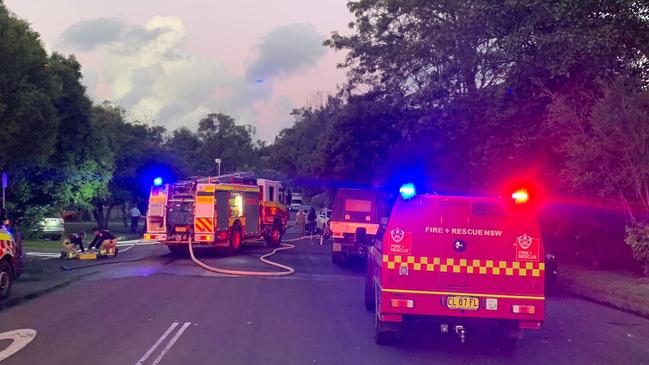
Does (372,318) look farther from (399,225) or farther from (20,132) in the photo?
(20,132)

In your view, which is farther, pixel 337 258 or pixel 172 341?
pixel 337 258

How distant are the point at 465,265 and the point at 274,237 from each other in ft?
67.4

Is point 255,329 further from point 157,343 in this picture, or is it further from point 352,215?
point 352,215

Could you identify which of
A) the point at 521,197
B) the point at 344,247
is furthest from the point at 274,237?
the point at 521,197

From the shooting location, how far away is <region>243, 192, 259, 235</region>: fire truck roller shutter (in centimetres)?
2514

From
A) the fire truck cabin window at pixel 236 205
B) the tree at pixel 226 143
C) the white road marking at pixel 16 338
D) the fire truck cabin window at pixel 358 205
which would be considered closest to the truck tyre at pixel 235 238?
the fire truck cabin window at pixel 236 205

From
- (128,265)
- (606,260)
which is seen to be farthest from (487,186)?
(128,265)

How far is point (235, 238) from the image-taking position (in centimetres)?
2403

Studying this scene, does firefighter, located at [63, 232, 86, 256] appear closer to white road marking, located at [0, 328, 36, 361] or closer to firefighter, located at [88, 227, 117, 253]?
firefighter, located at [88, 227, 117, 253]

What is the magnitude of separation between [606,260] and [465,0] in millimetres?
10410

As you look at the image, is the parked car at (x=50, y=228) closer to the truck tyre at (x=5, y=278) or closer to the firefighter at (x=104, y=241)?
the firefighter at (x=104, y=241)

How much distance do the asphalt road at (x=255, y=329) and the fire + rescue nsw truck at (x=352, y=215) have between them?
5.21 metres

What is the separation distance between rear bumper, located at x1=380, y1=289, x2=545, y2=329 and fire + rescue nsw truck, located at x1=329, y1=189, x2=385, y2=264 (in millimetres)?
12078

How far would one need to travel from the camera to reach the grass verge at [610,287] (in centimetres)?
1372
